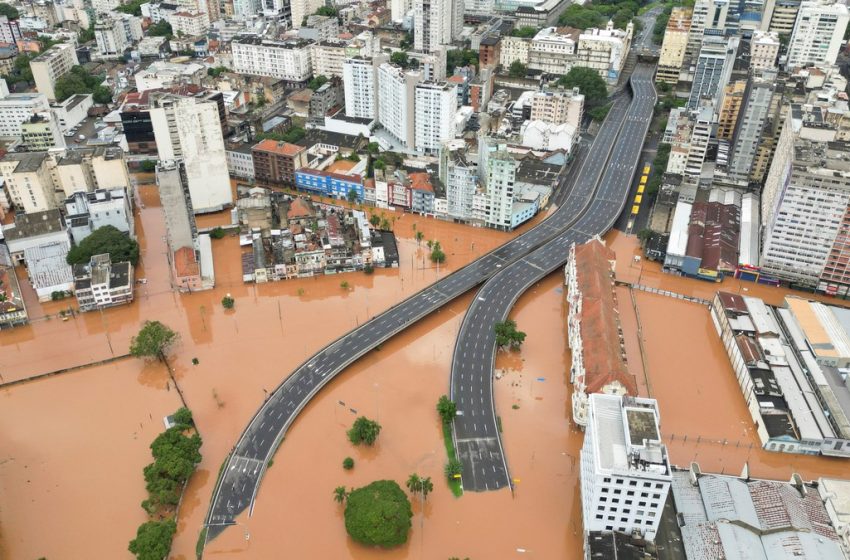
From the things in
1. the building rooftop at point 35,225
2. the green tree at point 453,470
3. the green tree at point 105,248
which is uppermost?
the building rooftop at point 35,225

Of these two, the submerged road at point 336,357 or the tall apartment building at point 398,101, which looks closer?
the submerged road at point 336,357

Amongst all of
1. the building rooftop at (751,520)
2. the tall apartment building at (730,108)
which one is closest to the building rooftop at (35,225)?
the building rooftop at (751,520)

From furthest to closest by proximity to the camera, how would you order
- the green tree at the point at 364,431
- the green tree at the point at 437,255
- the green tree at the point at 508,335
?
1. the green tree at the point at 437,255
2. the green tree at the point at 508,335
3. the green tree at the point at 364,431

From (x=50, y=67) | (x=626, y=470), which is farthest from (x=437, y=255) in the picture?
(x=50, y=67)

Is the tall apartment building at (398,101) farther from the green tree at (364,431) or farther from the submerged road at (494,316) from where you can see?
the green tree at (364,431)

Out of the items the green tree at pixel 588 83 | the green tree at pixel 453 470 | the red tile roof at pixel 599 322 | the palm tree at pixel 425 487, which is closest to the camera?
the palm tree at pixel 425 487

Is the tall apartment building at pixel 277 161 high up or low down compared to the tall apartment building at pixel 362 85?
down

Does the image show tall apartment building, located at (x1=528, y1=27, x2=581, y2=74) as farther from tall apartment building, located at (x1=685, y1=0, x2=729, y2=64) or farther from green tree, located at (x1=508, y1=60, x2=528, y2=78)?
tall apartment building, located at (x1=685, y1=0, x2=729, y2=64)

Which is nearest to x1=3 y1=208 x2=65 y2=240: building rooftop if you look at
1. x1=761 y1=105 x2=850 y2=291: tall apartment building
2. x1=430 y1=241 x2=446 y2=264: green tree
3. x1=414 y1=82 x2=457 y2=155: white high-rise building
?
x1=430 y1=241 x2=446 y2=264: green tree
